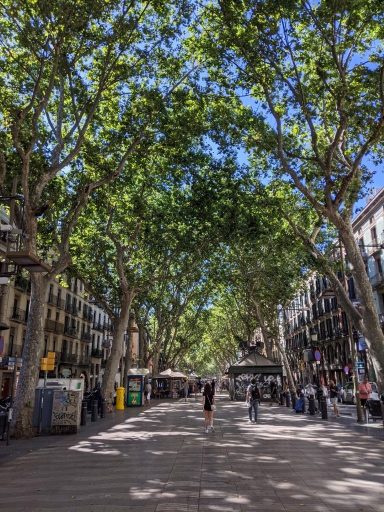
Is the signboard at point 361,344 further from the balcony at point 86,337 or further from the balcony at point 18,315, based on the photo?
the balcony at point 86,337

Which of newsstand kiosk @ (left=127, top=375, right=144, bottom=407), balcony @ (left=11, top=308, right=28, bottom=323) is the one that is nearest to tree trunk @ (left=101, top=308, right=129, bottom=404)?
newsstand kiosk @ (left=127, top=375, right=144, bottom=407)

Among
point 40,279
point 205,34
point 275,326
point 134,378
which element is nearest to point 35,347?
point 40,279

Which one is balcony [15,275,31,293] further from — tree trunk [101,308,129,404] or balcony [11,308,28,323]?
tree trunk [101,308,129,404]

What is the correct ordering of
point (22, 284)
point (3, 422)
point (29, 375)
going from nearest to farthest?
point (3, 422), point (29, 375), point (22, 284)

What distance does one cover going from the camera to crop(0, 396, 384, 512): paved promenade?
20.7 ft

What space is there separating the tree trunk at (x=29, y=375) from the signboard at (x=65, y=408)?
0.96 metres

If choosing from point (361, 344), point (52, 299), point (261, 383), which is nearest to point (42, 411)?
point (261, 383)

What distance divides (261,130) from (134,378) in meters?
18.3

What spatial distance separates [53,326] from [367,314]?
3203cm

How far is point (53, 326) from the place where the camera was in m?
40.1

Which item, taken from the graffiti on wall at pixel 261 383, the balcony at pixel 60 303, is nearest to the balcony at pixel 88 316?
the balcony at pixel 60 303

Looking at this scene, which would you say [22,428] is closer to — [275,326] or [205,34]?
[205,34]

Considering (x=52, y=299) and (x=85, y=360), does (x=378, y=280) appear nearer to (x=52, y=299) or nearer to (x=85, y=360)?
(x=52, y=299)

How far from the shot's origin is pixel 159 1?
13055 millimetres
